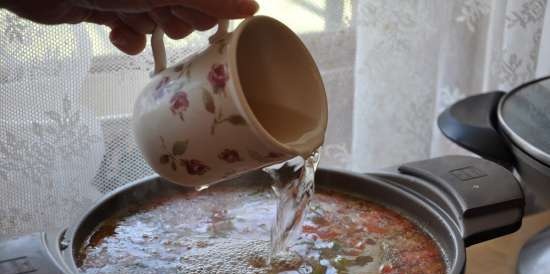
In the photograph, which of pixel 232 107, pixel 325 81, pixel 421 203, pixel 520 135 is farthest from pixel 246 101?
pixel 325 81

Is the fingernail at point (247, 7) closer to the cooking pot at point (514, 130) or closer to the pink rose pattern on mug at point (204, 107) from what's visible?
the pink rose pattern on mug at point (204, 107)

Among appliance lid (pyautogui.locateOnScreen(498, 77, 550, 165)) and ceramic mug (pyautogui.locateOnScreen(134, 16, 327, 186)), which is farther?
appliance lid (pyautogui.locateOnScreen(498, 77, 550, 165))

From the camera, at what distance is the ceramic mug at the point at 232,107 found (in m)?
0.67

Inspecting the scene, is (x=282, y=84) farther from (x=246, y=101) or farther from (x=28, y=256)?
(x=28, y=256)

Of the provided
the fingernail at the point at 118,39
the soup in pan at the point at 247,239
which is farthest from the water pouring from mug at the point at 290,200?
the fingernail at the point at 118,39

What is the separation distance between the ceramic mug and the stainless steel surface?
0.33 m

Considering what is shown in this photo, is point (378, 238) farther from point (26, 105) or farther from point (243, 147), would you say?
point (26, 105)

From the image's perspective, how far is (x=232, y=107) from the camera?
66cm

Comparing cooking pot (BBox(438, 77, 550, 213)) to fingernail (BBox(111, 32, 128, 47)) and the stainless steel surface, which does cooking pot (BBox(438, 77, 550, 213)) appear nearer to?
the stainless steel surface

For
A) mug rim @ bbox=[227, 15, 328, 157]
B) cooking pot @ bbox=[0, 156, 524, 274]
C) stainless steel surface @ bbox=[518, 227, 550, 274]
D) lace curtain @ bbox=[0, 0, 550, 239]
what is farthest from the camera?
lace curtain @ bbox=[0, 0, 550, 239]

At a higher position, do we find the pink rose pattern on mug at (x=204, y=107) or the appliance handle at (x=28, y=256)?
the pink rose pattern on mug at (x=204, y=107)

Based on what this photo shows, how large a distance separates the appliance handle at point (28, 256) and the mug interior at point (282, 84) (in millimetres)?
264

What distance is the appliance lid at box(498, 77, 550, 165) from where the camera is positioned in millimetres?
931

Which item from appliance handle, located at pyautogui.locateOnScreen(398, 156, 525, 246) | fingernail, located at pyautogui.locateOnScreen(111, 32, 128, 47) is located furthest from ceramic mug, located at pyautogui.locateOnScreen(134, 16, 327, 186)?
appliance handle, located at pyautogui.locateOnScreen(398, 156, 525, 246)
